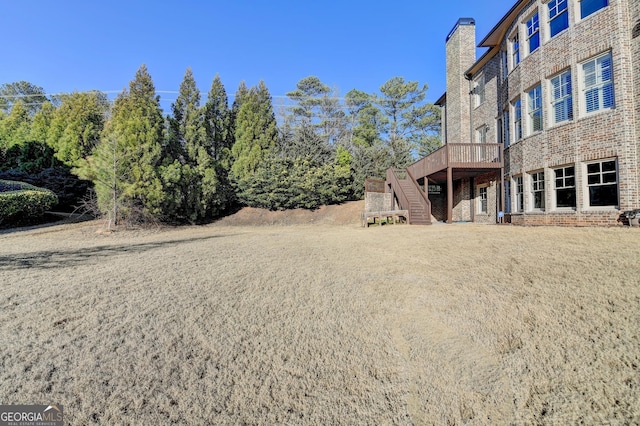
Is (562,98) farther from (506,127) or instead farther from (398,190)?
(398,190)

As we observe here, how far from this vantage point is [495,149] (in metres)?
14.1

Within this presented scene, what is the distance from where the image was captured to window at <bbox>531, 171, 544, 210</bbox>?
37.1ft

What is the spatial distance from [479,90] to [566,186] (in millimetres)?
8539

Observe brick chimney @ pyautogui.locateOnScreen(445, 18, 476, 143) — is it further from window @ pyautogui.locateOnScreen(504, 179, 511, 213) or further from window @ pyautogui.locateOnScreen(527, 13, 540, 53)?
window @ pyautogui.locateOnScreen(527, 13, 540, 53)

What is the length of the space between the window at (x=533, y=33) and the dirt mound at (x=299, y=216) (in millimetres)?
11502

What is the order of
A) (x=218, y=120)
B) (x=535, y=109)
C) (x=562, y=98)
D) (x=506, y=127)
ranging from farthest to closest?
(x=218, y=120), (x=506, y=127), (x=535, y=109), (x=562, y=98)

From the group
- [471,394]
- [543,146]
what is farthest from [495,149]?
[471,394]

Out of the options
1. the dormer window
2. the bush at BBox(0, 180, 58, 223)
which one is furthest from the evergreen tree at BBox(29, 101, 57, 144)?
the dormer window

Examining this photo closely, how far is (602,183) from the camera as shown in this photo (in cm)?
925

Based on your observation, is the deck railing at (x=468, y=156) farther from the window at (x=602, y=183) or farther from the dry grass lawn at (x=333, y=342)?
the dry grass lawn at (x=333, y=342)

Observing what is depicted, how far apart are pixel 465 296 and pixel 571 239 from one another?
13.3ft

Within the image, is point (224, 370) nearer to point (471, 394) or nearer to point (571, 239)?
point (471, 394)

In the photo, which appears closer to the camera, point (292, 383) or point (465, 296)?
point (292, 383)

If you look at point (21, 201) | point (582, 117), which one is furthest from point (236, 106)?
point (582, 117)
